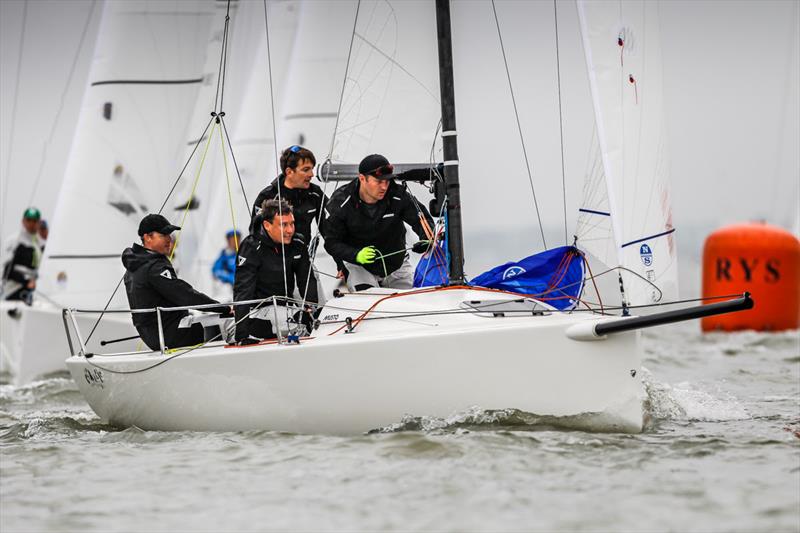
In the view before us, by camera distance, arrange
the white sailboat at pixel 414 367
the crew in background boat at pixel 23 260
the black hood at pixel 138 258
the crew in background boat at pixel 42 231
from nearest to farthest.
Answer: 1. the white sailboat at pixel 414 367
2. the black hood at pixel 138 258
3. the crew in background boat at pixel 23 260
4. the crew in background boat at pixel 42 231

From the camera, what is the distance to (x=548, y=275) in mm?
6535

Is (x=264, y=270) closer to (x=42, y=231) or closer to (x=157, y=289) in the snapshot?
(x=157, y=289)

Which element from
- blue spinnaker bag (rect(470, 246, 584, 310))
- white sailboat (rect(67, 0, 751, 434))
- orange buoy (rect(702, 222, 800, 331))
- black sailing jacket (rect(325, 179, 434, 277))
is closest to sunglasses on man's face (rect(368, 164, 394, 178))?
black sailing jacket (rect(325, 179, 434, 277))

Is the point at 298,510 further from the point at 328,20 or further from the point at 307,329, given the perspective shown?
the point at 328,20

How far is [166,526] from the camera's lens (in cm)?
412

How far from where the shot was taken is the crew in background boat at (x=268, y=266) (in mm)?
6082

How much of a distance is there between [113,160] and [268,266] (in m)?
5.94

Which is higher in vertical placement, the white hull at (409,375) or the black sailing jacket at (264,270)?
A: the black sailing jacket at (264,270)

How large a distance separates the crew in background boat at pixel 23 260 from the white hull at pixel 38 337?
2.52 ft

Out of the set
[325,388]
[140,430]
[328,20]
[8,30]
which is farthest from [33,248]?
[325,388]

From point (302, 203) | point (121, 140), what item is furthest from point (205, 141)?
point (302, 203)

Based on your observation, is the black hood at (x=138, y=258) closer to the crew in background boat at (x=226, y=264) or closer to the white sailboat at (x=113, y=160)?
the white sailboat at (x=113, y=160)

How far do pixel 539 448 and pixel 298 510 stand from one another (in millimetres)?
1301

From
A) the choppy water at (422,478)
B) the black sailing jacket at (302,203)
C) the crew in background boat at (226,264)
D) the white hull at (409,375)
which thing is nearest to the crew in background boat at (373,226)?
the black sailing jacket at (302,203)
